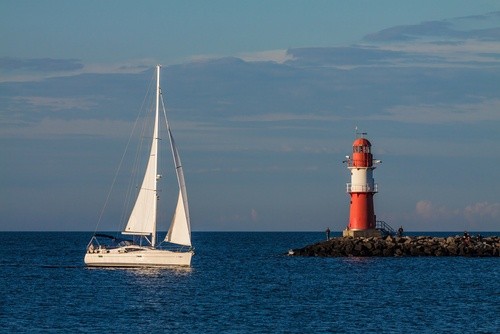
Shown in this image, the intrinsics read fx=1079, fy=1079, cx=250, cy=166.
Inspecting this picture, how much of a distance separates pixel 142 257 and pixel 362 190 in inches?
760

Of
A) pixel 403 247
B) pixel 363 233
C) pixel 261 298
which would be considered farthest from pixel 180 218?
pixel 403 247

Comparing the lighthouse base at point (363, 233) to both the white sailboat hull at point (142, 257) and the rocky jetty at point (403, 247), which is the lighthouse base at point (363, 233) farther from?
the white sailboat hull at point (142, 257)

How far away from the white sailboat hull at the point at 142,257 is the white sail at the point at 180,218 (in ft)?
3.25

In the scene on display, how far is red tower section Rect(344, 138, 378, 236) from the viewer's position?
240 feet

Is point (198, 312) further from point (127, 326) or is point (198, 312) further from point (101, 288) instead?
point (101, 288)

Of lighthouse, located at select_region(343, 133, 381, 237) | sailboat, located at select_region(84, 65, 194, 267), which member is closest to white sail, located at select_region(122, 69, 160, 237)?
sailboat, located at select_region(84, 65, 194, 267)

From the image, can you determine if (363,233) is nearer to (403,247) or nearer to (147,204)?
(403,247)

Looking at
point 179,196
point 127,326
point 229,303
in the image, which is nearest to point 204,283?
point 179,196

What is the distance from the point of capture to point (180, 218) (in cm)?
5934

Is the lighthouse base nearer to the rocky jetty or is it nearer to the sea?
the rocky jetty

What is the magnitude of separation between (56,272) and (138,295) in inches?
703

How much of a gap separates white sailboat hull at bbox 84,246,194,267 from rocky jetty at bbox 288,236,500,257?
17.0 meters

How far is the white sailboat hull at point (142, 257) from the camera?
195 feet

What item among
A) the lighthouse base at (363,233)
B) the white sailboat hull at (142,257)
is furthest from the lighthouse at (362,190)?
the white sailboat hull at (142,257)
